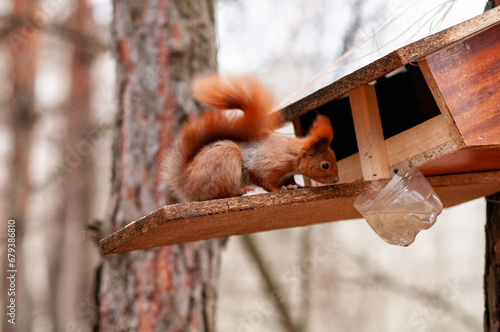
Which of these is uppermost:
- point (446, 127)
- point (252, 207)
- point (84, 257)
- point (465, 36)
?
point (84, 257)

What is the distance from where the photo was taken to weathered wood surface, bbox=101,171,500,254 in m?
1.32

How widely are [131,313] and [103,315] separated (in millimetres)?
152

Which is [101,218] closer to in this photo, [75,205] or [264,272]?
[75,205]

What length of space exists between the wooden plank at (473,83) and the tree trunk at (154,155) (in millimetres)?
1564

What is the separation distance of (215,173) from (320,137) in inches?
13.3

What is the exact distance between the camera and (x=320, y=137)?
5.39 ft

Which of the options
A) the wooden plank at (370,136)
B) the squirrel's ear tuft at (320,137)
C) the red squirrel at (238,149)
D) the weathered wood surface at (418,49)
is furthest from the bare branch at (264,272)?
the weathered wood surface at (418,49)

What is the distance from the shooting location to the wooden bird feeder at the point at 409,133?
1.30m

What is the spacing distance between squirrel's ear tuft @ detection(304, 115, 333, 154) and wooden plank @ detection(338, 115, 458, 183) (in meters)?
0.18

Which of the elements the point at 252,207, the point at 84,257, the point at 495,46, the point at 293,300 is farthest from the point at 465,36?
the point at 84,257

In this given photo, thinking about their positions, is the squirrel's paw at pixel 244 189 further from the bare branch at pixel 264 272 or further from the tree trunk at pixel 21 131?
the tree trunk at pixel 21 131

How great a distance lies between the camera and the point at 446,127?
1.37 m

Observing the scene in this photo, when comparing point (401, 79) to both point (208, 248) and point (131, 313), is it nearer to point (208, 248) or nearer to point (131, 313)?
point (208, 248)

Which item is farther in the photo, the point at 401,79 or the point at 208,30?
the point at 208,30
